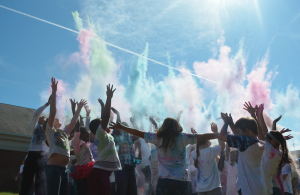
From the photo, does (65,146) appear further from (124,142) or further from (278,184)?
(278,184)

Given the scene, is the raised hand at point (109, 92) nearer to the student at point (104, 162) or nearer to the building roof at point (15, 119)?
the student at point (104, 162)

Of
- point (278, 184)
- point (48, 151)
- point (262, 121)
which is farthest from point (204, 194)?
point (48, 151)

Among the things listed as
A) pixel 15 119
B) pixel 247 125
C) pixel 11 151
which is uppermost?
pixel 15 119

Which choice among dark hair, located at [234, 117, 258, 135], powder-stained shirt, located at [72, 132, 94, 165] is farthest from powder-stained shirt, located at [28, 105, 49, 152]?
dark hair, located at [234, 117, 258, 135]

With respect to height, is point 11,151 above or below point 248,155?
above

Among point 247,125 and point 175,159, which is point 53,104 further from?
point 247,125

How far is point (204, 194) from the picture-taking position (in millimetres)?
4750

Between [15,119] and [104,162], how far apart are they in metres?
18.6

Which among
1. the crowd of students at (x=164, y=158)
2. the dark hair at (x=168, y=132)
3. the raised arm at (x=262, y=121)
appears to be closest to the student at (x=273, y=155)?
the crowd of students at (x=164, y=158)

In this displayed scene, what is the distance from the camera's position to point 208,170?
4855 mm

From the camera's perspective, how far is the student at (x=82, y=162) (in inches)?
204

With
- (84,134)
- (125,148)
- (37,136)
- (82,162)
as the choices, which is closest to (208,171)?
(125,148)

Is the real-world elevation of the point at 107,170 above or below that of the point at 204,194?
above

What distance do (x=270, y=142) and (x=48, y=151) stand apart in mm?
4364
